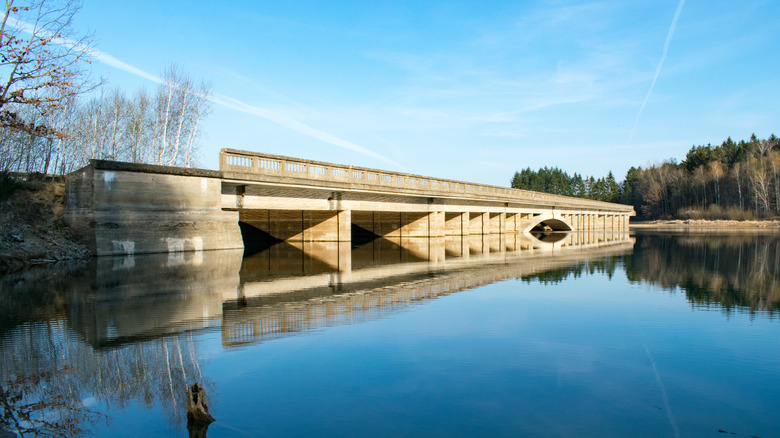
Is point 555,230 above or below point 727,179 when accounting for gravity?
below

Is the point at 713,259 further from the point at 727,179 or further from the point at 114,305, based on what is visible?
the point at 727,179

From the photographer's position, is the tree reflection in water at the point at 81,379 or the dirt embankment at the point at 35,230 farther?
the dirt embankment at the point at 35,230

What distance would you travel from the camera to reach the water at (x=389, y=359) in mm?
4504

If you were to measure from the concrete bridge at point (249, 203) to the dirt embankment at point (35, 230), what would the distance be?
729mm

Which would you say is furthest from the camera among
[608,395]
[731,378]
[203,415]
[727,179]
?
[727,179]

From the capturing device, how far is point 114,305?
32.3 ft

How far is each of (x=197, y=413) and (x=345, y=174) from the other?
Answer: 25.7 m

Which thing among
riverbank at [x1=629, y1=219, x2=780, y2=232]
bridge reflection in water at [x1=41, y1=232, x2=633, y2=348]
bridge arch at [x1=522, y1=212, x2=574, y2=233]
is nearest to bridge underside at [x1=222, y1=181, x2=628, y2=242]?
bridge arch at [x1=522, y1=212, x2=574, y2=233]

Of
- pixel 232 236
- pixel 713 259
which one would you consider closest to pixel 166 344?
pixel 232 236

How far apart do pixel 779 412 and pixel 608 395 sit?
1.50m

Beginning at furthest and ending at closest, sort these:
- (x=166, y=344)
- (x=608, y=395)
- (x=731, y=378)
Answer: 1. (x=166, y=344)
2. (x=731, y=378)
3. (x=608, y=395)

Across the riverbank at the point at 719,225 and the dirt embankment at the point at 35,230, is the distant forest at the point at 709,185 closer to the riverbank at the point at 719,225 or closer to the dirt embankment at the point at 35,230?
the riverbank at the point at 719,225

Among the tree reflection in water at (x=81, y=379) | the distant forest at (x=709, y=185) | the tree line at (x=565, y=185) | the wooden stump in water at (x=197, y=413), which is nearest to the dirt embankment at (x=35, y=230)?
the tree reflection in water at (x=81, y=379)

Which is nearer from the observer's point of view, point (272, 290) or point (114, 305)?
point (114, 305)
